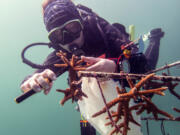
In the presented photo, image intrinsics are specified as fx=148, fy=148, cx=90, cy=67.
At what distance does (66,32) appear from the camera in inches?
126

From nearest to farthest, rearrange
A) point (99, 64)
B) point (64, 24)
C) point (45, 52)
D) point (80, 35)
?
point (99, 64)
point (64, 24)
point (80, 35)
point (45, 52)

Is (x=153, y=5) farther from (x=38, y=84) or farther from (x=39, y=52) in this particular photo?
(x=38, y=84)

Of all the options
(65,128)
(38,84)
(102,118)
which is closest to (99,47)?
(102,118)

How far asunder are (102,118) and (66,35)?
187 centimetres

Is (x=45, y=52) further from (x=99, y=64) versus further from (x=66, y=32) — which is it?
(x=99, y=64)

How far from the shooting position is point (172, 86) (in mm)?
2008

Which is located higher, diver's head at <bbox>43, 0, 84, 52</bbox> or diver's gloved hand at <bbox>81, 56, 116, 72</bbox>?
diver's head at <bbox>43, 0, 84, 52</bbox>

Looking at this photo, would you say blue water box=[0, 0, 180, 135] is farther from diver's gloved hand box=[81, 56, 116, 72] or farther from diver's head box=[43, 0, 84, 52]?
diver's gloved hand box=[81, 56, 116, 72]

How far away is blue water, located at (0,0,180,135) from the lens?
88.2 feet

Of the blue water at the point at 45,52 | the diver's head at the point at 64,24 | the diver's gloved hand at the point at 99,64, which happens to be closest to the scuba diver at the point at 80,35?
the diver's head at the point at 64,24

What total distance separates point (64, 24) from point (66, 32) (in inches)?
6.7

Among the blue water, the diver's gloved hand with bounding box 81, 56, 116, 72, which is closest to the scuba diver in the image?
the diver's gloved hand with bounding box 81, 56, 116, 72

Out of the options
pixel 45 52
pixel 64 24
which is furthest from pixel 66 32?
pixel 45 52

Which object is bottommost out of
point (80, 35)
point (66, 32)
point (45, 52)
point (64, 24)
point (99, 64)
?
point (45, 52)
